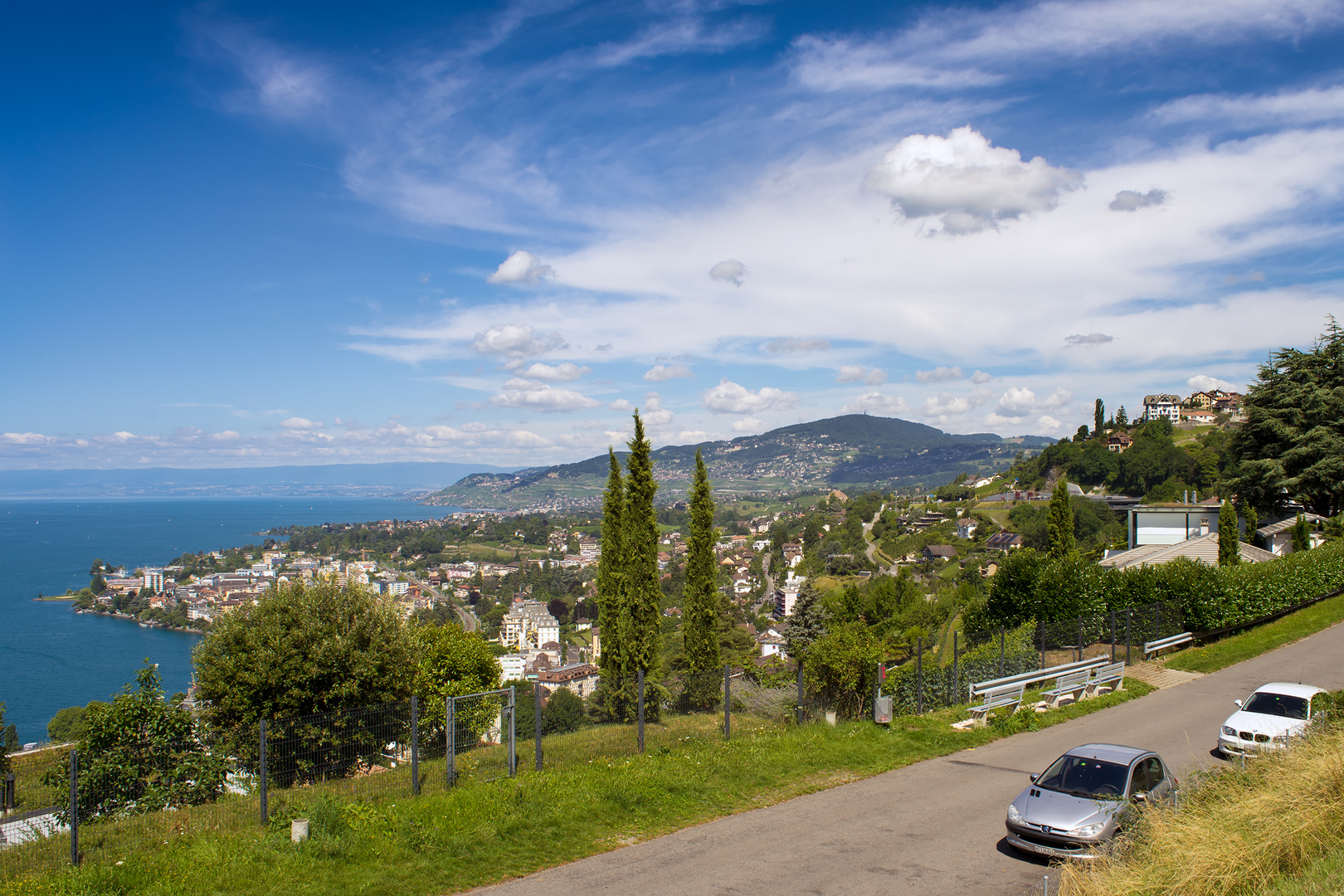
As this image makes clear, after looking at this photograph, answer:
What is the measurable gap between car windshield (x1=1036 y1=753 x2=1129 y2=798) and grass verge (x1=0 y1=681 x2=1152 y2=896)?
3.43 meters

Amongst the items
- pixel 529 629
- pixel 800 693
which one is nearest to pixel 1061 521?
pixel 800 693

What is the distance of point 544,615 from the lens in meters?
101

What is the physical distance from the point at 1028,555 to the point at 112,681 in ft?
227

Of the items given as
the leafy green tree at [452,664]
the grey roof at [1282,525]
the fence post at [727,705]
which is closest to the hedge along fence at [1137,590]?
the fence post at [727,705]

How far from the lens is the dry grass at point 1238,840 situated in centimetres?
616

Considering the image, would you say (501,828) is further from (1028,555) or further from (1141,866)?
(1028,555)

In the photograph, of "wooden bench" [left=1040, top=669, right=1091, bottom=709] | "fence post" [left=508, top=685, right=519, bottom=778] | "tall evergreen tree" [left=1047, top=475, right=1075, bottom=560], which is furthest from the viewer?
"tall evergreen tree" [left=1047, top=475, right=1075, bottom=560]

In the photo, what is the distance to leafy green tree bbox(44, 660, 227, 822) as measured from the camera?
923 centimetres

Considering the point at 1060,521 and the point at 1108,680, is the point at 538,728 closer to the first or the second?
the point at 1108,680

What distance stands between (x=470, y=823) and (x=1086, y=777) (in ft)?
24.4

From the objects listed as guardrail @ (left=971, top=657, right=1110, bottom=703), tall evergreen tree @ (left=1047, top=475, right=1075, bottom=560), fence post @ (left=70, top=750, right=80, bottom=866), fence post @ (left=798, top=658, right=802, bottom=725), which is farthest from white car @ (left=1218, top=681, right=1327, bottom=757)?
tall evergreen tree @ (left=1047, top=475, right=1075, bottom=560)

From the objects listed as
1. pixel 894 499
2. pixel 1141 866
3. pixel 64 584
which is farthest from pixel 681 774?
pixel 894 499

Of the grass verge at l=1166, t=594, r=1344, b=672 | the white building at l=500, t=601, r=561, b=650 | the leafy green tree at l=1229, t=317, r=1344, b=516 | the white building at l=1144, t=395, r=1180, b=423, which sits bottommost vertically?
the white building at l=500, t=601, r=561, b=650

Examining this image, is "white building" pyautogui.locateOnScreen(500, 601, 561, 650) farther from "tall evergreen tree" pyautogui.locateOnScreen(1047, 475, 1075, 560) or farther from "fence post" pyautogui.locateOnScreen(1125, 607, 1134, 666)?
"fence post" pyautogui.locateOnScreen(1125, 607, 1134, 666)
